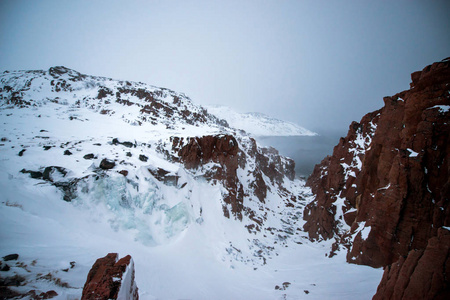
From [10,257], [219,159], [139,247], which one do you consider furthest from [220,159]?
[10,257]

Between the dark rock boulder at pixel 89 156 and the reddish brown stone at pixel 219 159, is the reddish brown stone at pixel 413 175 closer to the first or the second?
the reddish brown stone at pixel 219 159

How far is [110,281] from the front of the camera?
6.16m

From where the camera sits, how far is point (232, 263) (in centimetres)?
2083

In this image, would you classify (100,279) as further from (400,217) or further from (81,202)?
(400,217)

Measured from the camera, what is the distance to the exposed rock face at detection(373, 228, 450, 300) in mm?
7234

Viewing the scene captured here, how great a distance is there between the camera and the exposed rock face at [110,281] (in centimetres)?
581

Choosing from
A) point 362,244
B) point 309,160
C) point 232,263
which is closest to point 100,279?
point 232,263

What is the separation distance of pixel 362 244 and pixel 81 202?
3005 centimetres

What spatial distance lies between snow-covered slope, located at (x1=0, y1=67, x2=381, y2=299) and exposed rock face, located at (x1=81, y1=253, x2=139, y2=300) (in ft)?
8.17

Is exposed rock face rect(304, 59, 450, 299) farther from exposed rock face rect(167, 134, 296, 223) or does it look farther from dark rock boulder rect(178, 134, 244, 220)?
dark rock boulder rect(178, 134, 244, 220)

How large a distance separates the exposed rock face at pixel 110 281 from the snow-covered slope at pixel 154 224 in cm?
249

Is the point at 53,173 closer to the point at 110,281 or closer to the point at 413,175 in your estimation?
the point at 110,281

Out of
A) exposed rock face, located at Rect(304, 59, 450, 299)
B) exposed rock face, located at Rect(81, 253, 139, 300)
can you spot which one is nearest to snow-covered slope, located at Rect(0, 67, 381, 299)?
exposed rock face, located at Rect(81, 253, 139, 300)

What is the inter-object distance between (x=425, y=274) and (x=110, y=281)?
13853mm
